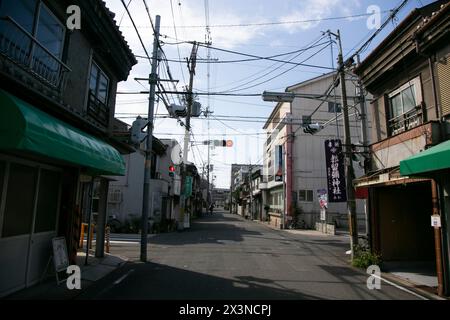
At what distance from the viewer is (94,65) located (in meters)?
11.1

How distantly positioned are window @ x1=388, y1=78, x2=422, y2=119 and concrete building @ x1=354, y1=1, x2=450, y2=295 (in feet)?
0.11

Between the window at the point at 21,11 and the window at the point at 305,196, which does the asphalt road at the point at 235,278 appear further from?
the window at the point at 305,196

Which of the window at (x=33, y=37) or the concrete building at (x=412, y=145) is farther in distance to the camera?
the concrete building at (x=412, y=145)

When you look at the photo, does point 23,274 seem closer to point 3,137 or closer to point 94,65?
point 3,137

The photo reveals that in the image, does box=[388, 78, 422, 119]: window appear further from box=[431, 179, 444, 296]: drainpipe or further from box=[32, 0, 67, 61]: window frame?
box=[32, 0, 67, 61]: window frame

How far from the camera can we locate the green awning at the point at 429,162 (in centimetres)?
681

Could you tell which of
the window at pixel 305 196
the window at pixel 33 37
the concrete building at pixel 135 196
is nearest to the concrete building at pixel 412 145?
the window at pixel 33 37

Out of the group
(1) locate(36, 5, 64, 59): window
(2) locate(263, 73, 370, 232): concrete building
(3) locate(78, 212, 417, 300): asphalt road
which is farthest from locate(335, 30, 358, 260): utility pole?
(2) locate(263, 73, 370, 232): concrete building

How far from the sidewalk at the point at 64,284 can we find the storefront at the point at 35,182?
29 cm

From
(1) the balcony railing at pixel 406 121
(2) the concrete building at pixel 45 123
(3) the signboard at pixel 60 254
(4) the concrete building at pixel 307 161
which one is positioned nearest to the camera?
(2) the concrete building at pixel 45 123

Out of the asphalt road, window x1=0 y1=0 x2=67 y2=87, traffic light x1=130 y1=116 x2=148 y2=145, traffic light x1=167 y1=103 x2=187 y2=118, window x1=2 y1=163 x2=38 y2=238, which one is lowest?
the asphalt road

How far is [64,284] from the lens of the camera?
820 cm

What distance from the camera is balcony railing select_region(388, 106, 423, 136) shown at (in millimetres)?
10273
